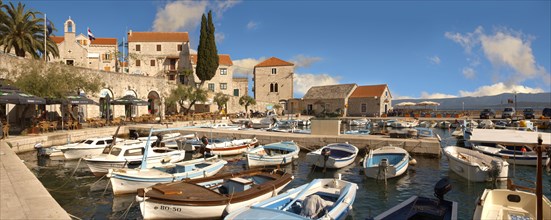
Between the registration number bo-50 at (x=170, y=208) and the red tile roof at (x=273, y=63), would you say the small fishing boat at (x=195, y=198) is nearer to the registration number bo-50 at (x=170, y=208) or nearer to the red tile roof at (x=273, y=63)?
the registration number bo-50 at (x=170, y=208)

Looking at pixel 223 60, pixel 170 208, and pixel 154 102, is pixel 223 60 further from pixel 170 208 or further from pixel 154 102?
pixel 170 208

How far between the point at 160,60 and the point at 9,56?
30985 millimetres

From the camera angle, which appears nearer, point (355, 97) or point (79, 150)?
point (79, 150)

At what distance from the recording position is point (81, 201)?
11477 millimetres

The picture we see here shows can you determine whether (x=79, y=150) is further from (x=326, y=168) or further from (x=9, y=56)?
(x=9, y=56)

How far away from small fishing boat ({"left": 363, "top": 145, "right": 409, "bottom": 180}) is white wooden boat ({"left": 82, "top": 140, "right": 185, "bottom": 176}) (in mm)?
10150

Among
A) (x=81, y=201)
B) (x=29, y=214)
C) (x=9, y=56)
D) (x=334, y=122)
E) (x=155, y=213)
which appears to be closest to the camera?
(x=29, y=214)

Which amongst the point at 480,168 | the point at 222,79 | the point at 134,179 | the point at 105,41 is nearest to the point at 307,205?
the point at 134,179

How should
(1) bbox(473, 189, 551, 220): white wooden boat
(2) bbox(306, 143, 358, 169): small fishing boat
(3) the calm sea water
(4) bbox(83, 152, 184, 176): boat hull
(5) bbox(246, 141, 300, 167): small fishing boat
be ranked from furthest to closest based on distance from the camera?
1. (5) bbox(246, 141, 300, 167): small fishing boat
2. (2) bbox(306, 143, 358, 169): small fishing boat
3. (4) bbox(83, 152, 184, 176): boat hull
4. (3) the calm sea water
5. (1) bbox(473, 189, 551, 220): white wooden boat

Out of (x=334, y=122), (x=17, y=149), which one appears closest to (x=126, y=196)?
(x=17, y=149)

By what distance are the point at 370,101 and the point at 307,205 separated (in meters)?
52.9

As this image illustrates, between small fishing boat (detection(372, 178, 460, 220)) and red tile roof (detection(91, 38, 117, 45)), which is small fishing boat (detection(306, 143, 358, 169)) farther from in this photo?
red tile roof (detection(91, 38, 117, 45))

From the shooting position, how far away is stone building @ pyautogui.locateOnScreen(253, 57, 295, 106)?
221ft

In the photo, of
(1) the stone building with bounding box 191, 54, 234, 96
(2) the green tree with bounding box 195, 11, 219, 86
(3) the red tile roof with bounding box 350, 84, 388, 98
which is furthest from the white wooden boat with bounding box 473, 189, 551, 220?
(1) the stone building with bounding box 191, 54, 234, 96
